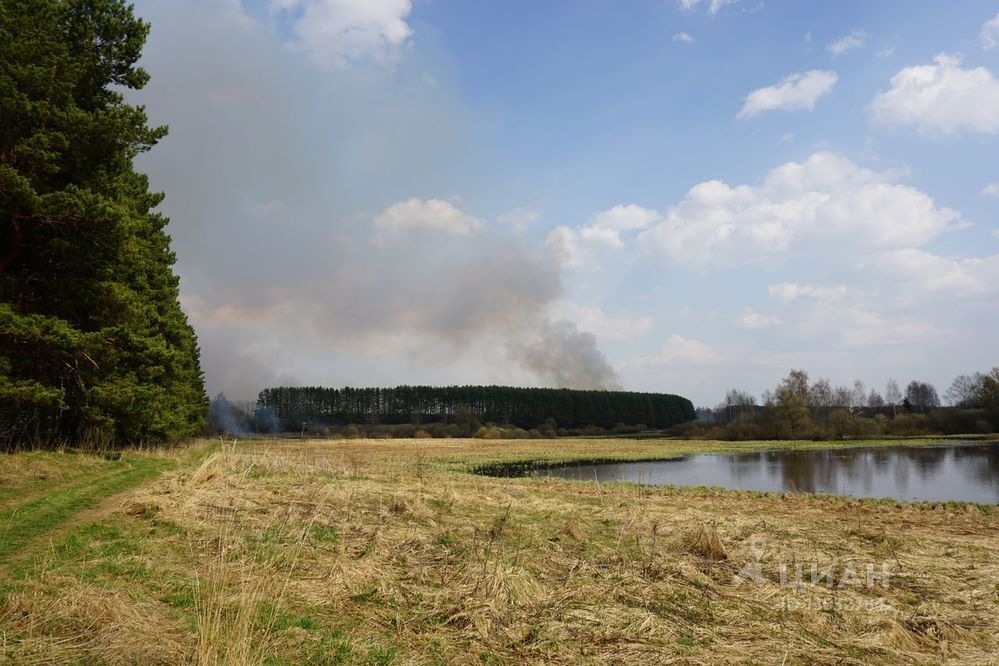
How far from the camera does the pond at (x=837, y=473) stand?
2652 centimetres

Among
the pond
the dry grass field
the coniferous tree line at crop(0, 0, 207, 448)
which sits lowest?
the pond

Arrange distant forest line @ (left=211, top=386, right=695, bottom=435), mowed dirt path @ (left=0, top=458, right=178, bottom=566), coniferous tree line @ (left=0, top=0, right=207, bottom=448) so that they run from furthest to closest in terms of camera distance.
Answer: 1. distant forest line @ (left=211, top=386, right=695, bottom=435)
2. coniferous tree line @ (left=0, top=0, right=207, bottom=448)
3. mowed dirt path @ (left=0, top=458, right=178, bottom=566)

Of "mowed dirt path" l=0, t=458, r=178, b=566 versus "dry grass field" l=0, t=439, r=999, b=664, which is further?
"mowed dirt path" l=0, t=458, r=178, b=566

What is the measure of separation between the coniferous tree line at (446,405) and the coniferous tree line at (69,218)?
317ft

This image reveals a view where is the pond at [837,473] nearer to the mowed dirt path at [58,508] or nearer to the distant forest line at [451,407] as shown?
the mowed dirt path at [58,508]

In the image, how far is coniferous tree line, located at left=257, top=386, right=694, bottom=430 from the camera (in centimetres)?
12338

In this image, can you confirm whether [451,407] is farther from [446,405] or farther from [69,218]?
[69,218]

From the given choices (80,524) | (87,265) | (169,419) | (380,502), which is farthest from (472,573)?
(169,419)

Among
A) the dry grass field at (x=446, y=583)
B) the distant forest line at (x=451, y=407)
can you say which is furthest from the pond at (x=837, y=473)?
the distant forest line at (x=451, y=407)

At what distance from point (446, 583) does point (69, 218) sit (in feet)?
54.2

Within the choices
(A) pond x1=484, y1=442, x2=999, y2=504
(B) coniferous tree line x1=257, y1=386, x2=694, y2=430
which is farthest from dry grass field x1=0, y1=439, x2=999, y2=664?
(B) coniferous tree line x1=257, y1=386, x2=694, y2=430

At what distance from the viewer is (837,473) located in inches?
1371

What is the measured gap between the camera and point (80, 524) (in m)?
9.70

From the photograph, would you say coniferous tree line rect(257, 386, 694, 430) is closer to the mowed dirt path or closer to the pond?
the pond
